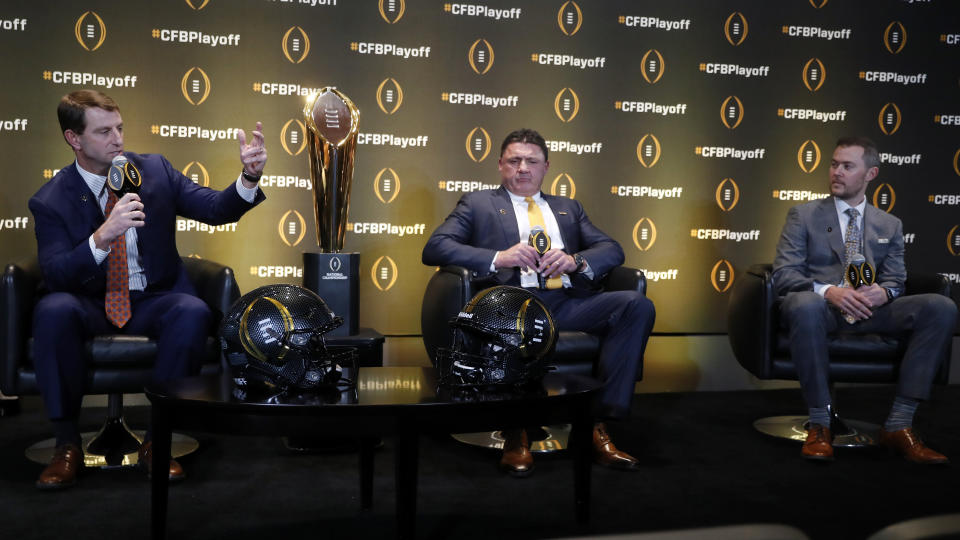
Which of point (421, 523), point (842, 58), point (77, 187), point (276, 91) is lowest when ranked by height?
point (421, 523)

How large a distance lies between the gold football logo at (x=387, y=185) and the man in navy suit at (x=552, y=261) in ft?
2.54

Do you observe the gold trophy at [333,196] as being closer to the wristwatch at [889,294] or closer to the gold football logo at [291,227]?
the gold football logo at [291,227]

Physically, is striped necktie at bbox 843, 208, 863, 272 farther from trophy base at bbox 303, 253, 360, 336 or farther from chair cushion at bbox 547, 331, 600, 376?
trophy base at bbox 303, 253, 360, 336

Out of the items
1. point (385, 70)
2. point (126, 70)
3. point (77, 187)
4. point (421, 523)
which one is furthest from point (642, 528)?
point (126, 70)

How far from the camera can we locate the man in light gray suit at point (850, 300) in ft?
12.1

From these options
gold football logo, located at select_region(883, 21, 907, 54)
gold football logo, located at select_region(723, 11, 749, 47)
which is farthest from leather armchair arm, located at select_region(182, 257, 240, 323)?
gold football logo, located at select_region(883, 21, 907, 54)

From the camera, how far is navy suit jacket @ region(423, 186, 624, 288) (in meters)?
3.83

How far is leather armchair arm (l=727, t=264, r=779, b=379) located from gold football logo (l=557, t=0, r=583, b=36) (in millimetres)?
1796

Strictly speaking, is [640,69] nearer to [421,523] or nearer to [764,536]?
[421,523]

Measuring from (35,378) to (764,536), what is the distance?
9.88ft

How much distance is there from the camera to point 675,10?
5.07 m

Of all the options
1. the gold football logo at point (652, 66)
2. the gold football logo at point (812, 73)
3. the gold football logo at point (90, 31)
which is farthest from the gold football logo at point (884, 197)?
the gold football logo at point (90, 31)

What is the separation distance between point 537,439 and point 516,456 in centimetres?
44

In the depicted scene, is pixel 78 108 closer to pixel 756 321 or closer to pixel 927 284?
pixel 756 321
